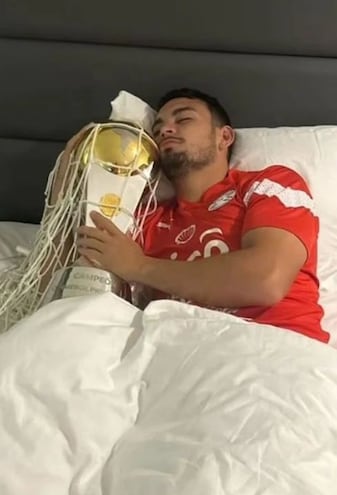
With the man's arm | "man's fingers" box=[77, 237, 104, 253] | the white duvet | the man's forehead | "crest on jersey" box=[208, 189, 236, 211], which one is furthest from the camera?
the man's forehead

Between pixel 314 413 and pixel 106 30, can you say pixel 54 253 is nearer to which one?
pixel 106 30

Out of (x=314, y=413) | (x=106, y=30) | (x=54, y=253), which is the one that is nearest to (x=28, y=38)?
(x=106, y=30)

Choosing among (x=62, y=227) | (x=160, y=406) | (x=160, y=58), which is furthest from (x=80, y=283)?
(x=160, y=58)

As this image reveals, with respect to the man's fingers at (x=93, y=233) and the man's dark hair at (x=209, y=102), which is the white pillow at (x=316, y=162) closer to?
the man's dark hair at (x=209, y=102)

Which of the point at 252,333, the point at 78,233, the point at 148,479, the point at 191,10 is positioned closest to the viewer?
the point at 148,479

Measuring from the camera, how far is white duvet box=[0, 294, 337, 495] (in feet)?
3.67

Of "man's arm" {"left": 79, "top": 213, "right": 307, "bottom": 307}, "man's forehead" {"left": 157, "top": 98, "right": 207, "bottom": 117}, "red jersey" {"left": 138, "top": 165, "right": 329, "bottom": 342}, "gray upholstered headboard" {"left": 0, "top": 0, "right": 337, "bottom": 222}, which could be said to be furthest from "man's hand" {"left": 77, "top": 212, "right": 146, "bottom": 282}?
"gray upholstered headboard" {"left": 0, "top": 0, "right": 337, "bottom": 222}

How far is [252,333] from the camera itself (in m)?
1.33

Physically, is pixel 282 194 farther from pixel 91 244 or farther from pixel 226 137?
pixel 91 244

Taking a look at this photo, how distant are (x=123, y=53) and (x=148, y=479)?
1.19 m

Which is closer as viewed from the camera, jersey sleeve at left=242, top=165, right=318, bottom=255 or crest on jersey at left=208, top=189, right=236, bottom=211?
jersey sleeve at left=242, top=165, right=318, bottom=255

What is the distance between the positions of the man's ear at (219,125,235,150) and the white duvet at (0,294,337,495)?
0.59 meters

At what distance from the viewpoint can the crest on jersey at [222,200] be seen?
69.2 inches

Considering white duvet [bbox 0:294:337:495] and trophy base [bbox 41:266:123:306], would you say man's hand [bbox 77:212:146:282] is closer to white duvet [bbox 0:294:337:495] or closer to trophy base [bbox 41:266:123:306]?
trophy base [bbox 41:266:123:306]
